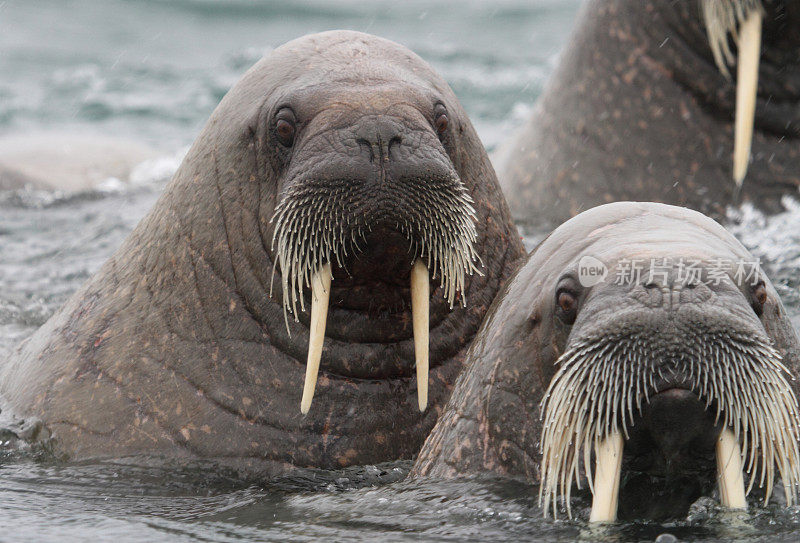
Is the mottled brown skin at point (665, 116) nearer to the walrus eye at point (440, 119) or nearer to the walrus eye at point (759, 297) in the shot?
the walrus eye at point (440, 119)

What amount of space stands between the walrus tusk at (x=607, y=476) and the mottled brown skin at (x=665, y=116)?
14.2 feet

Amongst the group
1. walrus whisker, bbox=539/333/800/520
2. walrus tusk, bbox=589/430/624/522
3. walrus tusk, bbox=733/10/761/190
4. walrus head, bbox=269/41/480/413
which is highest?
walrus tusk, bbox=733/10/761/190

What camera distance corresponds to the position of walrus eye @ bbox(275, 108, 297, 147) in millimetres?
5629

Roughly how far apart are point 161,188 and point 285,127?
7220 millimetres

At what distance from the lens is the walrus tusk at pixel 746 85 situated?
7.08 metres

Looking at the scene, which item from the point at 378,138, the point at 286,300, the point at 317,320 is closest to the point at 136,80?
the point at 286,300

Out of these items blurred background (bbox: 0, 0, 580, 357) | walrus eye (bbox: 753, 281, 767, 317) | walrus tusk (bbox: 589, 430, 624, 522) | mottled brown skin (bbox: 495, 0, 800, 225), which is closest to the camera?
walrus tusk (bbox: 589, 430, 624, 522)

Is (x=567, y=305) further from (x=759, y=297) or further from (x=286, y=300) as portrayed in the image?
(x=286, y=300)

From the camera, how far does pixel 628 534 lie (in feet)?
13.8

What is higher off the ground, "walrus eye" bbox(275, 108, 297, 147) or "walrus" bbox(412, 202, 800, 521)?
"walrus eye" bbox(275, 108, 297, 147)

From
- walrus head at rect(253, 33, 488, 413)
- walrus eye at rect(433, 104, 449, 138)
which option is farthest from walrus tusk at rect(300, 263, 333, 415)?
walrus eye at rect(433, 104, 449, 138)

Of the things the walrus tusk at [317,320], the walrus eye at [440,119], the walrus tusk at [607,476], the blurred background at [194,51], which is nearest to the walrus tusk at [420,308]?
the walrus tusk at [317,320]

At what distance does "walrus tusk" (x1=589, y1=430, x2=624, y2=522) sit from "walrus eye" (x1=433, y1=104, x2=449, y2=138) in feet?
6.50

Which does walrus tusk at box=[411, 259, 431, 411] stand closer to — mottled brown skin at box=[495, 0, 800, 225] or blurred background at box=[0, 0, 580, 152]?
mottled brown skin at box=[495, 0, 800, 225]
